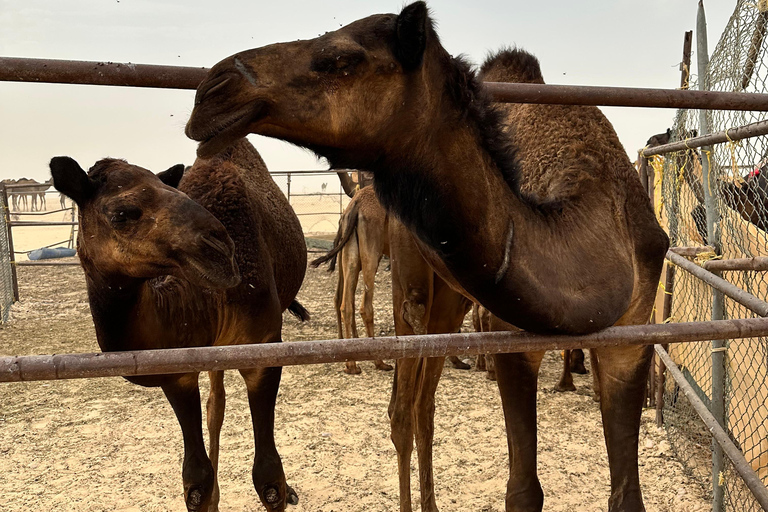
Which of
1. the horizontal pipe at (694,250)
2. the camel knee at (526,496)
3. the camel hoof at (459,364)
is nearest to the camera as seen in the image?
the camel knee at (526,496)

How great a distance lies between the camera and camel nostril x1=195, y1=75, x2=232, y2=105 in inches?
61.1

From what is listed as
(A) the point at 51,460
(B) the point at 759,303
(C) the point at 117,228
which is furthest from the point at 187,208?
(A) the point at 51,460

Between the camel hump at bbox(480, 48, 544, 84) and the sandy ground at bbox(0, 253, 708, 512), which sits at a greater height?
the camel hump at bbox(480, 48, 544, 84)

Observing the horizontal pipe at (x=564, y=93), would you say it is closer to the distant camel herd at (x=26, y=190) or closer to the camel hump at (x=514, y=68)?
the distant camel herd at (x=26, y=190)

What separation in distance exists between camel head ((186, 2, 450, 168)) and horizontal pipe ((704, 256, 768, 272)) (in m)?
1.80

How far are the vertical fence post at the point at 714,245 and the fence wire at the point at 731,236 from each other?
19 millimetres

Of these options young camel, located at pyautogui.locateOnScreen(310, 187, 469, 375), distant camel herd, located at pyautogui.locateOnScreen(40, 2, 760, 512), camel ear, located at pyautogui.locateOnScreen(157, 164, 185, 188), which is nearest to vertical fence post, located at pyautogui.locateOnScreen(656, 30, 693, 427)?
distant camel herd, located at pyautogui.locateOnScreen(40, 2, 760, 512)

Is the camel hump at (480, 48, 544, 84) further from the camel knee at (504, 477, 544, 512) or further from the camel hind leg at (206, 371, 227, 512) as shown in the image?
the camel hind leg at (206, 371, 227, 512)

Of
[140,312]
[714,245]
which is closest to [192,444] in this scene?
[140,312]

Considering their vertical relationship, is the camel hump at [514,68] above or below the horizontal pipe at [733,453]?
above

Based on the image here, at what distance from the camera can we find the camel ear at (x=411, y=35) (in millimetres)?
1646

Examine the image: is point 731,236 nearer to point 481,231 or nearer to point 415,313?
point 415,313

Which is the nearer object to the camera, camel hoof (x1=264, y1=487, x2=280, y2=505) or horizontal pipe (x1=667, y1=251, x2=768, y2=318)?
horizontal pipe (x1=667, y1=251, x2=768, y2=318)

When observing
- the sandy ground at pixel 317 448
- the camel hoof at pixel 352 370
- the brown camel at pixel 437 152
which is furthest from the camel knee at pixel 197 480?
the camel hoof at pixel 352 370
